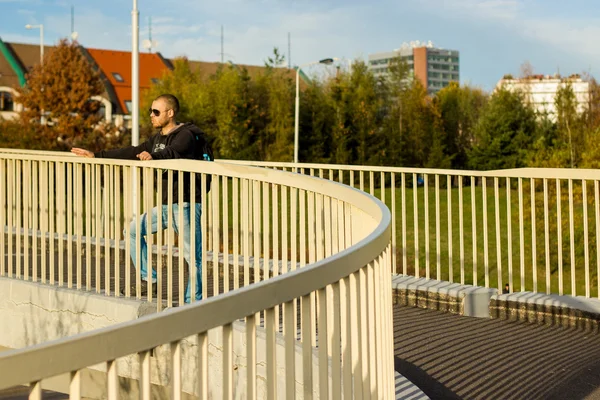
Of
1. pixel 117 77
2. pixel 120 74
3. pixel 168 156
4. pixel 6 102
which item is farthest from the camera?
pixel 120 74

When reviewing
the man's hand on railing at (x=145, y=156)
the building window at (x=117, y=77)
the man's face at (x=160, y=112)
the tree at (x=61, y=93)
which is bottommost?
the man's hand on railing at (x=145, y=156)

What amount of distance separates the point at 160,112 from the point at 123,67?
74.2 meters

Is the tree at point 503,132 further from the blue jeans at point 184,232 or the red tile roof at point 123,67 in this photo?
the blue jeans at point 184,232

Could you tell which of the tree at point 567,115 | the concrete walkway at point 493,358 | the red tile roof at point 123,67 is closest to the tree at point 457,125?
the tree at point 567,115

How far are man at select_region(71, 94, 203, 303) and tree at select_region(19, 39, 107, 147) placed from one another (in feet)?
115

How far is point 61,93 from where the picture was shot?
42.4m

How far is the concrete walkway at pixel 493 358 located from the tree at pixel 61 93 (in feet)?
119

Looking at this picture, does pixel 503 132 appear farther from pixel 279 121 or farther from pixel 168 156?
pixel 168 156

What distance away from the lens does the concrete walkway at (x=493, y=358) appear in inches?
229

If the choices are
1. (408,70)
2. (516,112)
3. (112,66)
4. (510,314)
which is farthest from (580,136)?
(112,66)

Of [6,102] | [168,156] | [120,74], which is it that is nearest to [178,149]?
[168,156]

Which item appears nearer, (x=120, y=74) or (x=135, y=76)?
(x=135, y=76)

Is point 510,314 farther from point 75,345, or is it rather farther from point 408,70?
point 408,70

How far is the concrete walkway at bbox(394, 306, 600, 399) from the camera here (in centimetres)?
582
